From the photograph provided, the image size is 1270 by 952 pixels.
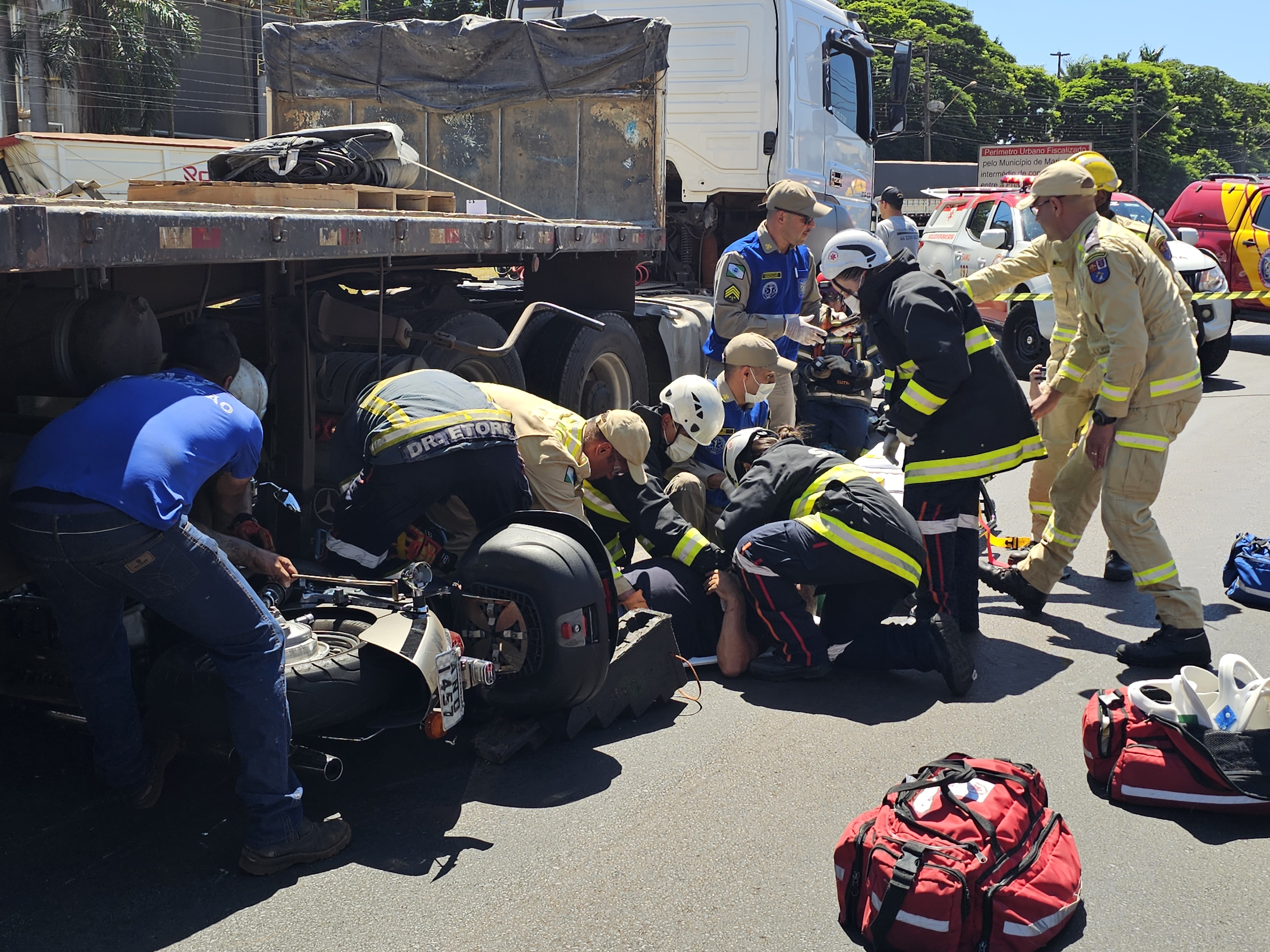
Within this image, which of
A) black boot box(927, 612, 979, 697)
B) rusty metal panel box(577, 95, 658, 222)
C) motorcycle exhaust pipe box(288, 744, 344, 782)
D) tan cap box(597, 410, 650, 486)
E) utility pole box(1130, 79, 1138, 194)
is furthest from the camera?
utility pole box(1130, 79, 1138, 194)

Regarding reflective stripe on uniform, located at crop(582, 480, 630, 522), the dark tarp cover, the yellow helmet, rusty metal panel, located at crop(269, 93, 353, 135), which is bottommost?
reflective stripe on uniform, located at crop(582, 480, 630, 522)

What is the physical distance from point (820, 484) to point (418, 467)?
1.60 metres

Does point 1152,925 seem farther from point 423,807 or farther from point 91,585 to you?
point 91,585

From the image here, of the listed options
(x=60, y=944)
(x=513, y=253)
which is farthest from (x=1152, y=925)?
(x=513, y=253)

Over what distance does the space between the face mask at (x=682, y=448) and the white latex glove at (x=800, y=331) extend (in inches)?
85.5

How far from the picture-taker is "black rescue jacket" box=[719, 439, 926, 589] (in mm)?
4719

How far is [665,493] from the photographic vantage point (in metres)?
5.31

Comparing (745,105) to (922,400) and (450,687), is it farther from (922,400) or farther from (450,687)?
(450,687)

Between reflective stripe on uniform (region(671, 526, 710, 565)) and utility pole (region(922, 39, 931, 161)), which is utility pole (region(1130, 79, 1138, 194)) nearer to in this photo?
utility pole (region(922, 39, 931, 161))

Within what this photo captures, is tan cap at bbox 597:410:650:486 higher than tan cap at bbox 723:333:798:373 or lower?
lower

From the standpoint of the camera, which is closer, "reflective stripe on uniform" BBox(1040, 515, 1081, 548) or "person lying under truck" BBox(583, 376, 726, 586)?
"person lying under truck" BBox(583, 376, 726, 586)

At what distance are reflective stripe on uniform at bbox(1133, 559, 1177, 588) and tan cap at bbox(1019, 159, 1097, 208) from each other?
1666 mm

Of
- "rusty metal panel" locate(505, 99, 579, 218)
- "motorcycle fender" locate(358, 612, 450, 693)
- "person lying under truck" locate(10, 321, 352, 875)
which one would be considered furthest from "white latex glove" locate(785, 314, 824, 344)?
"person lying under truck" locate(10, 321, 352, 875)

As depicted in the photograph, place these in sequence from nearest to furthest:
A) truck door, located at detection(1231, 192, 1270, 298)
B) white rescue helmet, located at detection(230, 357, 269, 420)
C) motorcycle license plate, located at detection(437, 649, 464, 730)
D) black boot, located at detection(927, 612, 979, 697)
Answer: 1. motorcycle license plate, located at detection(437, 649, 464, 730)
2. white rescue helmet, located at detection(230, 357, 269, 420)
3. black boot, located at detection(927, 612, 979, 697)
4. truck door, located at detection(1231, 192, 1270, 298)
